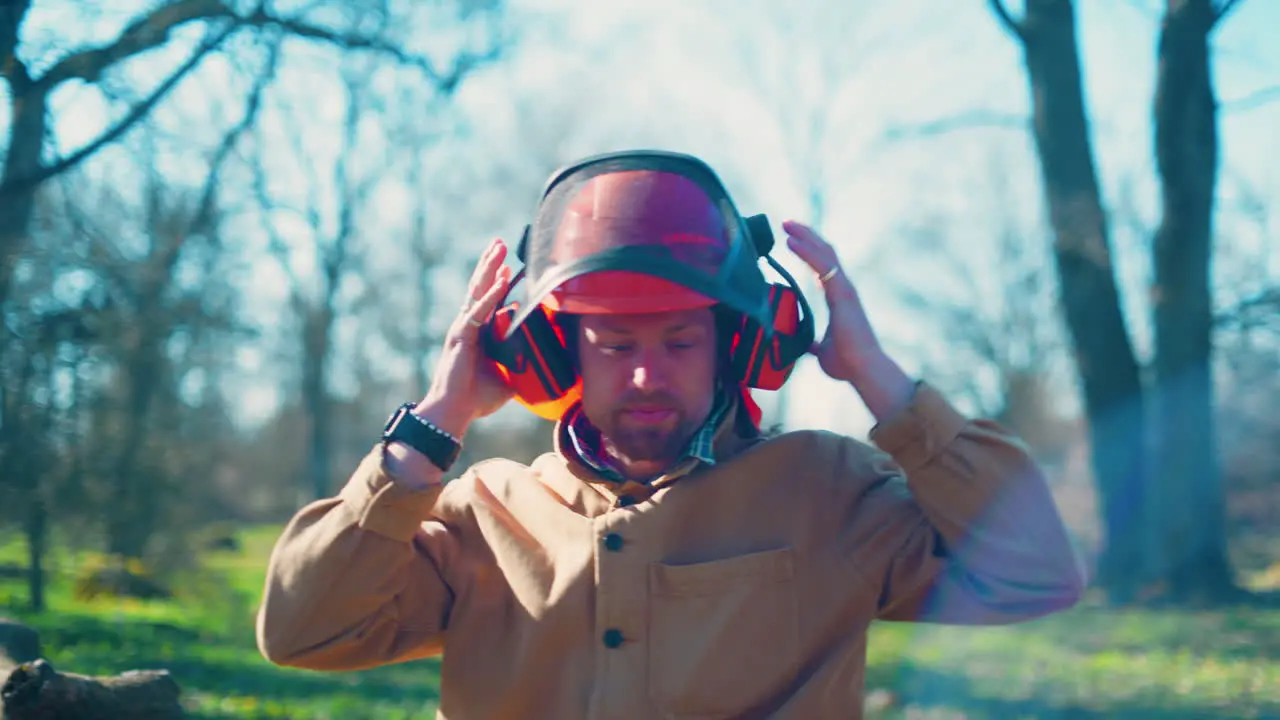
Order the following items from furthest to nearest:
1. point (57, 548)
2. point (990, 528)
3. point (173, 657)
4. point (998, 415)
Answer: point (998, 415) → point (57, 548) → point (173, 657) → point (990, 528)

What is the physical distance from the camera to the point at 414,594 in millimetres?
2480

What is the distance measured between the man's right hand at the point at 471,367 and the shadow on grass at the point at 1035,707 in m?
4.38

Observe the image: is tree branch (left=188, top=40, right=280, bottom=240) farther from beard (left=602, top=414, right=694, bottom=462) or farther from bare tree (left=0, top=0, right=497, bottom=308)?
beard (left=602, top=414, right=694, bottom=462)

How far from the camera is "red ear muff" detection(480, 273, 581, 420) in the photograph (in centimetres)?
247

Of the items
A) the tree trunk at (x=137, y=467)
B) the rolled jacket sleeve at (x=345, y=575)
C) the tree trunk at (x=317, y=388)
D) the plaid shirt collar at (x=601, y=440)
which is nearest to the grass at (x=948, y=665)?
the tree trunk at (x=137, y=467)

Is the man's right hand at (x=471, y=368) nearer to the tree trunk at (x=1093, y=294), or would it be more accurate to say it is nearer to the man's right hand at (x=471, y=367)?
the man's right hand at (x=471, y=367)

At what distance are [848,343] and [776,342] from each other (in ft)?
0.50

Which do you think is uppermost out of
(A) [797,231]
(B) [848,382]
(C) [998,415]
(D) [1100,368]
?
(A) [797,231]

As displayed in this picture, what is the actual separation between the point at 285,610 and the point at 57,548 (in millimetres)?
7467

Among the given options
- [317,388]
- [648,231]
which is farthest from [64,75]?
[317,388]

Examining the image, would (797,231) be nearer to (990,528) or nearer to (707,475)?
(707,475)

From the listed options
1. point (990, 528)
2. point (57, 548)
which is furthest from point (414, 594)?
point (57, 548)

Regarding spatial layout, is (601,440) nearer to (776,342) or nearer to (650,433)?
(650,433)

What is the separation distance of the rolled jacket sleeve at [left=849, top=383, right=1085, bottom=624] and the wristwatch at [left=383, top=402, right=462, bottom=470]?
2.77 feet
